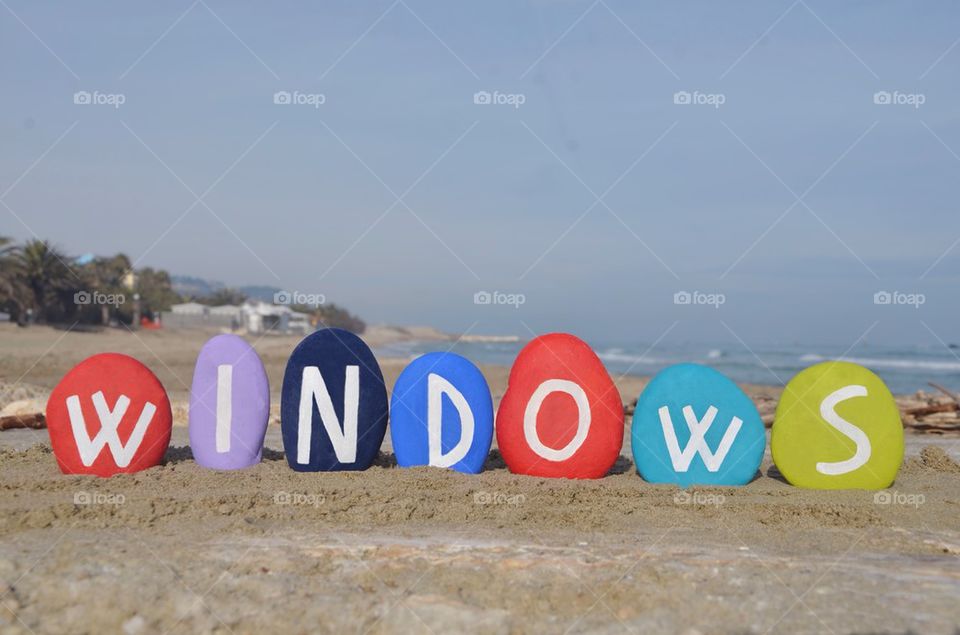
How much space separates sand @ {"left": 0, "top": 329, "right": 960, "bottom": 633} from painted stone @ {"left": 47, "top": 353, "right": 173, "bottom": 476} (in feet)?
0.85

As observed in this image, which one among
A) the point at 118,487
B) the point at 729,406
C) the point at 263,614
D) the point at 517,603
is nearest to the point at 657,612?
the point at 517,603

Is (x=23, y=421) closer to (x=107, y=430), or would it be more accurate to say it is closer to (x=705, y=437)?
(x=107, y=430)

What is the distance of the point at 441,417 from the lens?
7.56 meters

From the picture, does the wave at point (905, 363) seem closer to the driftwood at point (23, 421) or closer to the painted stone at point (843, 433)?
the painted stone at point (843, 433)

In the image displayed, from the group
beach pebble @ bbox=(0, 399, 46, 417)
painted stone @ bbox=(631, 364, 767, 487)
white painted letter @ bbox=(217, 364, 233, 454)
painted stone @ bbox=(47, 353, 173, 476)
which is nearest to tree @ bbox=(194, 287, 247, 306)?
beach pebble @ bbox=(0, 399, 46, 417)

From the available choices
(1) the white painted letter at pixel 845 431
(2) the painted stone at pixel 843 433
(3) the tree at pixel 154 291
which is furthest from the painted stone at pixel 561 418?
(3) the tree at pixel 154 291

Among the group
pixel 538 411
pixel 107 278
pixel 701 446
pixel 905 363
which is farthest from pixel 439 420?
pixel 107 278

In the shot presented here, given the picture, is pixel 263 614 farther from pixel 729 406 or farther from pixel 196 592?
pixel 729 406

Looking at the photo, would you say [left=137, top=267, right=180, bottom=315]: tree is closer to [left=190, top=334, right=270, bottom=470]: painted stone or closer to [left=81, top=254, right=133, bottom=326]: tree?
[left=81, top=254, right=133, bottom=326]: tree

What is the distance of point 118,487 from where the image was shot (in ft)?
21.9

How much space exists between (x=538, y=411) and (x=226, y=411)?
8.75ft

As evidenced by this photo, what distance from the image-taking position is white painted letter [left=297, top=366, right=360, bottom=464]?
744 centimetres

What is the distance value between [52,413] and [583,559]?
476cm

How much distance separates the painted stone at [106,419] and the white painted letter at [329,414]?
3.97 feet
